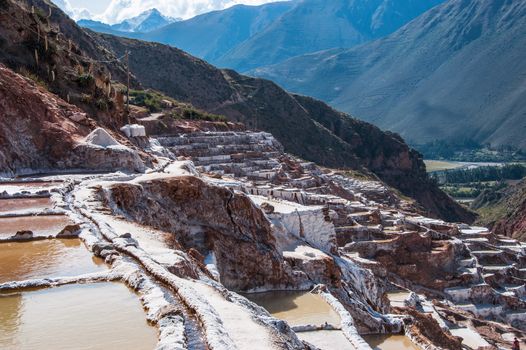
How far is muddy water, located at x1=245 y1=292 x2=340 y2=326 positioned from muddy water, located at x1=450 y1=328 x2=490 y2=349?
9.39 meters

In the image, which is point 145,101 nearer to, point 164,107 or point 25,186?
point 164,107

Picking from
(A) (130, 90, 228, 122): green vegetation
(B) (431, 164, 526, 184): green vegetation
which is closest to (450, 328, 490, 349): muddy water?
(A) (130, 90, 228, 122): green vegetation

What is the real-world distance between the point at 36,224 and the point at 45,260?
231 centimetres

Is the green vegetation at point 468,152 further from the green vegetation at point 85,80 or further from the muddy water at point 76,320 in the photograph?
the muddy water at point 76,320

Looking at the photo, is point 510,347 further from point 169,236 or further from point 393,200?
point 393,200

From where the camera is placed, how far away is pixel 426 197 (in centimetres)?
8344

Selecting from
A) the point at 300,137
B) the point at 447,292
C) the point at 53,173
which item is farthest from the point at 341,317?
the point at 300,137

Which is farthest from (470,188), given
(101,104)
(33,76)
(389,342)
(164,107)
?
(389,342)

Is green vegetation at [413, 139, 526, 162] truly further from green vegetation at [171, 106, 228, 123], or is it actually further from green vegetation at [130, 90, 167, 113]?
green vegetation at [130, 90, 167, 113]

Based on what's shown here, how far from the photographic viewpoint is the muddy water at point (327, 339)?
11.0 meters

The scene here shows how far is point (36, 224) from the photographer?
11219 mm

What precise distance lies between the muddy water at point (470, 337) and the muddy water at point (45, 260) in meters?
14.9

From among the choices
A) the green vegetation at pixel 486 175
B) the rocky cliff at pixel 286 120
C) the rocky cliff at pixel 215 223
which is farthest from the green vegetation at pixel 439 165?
the rocky cliff at pixel 215 223

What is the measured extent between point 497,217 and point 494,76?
12440cm
